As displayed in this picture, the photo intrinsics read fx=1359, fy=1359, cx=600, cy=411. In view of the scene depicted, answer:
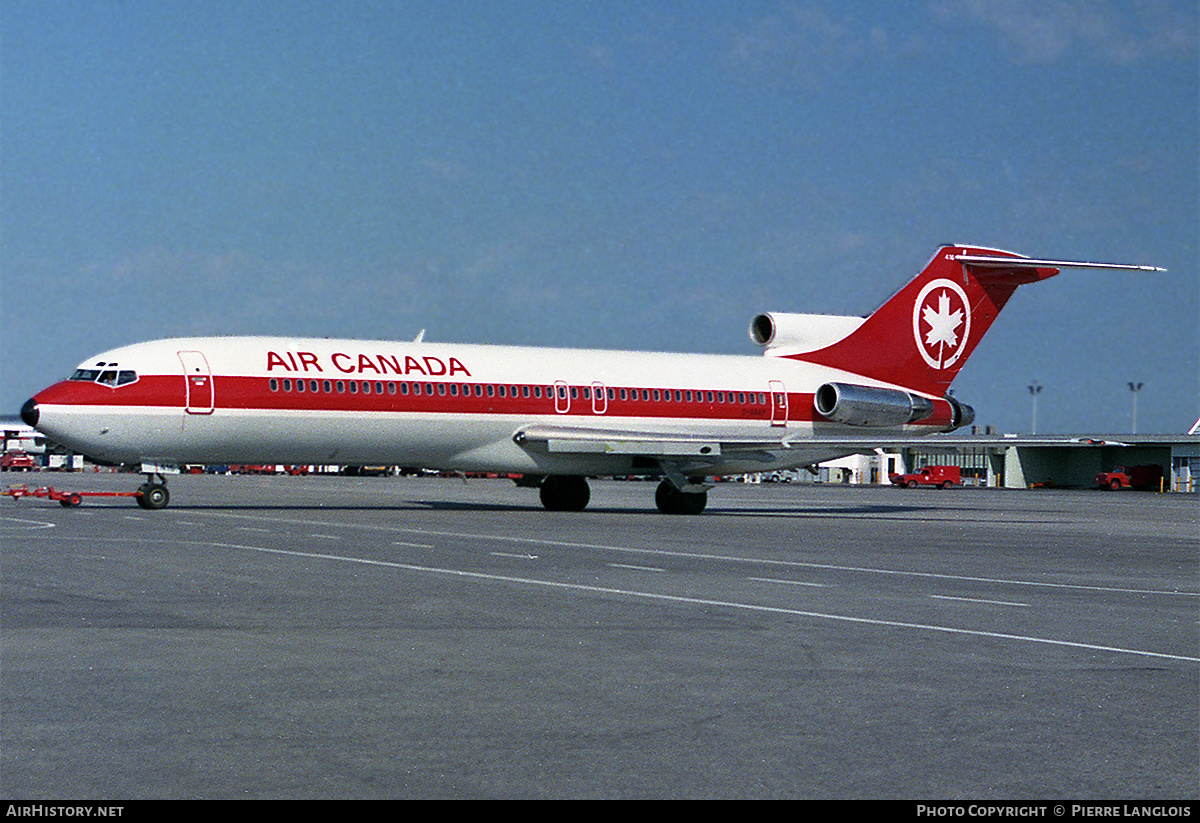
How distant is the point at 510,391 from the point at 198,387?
26.1 feet

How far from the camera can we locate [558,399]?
36.2m

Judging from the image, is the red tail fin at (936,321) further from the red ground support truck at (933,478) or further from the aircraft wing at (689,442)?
the red ground support truck at (933,478)

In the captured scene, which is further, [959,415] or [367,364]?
[959,415]

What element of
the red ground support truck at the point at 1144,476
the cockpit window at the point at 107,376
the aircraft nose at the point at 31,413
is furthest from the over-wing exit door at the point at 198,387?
the red ground support truck at the point at 1144,476

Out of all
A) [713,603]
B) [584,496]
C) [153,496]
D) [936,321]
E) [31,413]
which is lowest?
[713,603]

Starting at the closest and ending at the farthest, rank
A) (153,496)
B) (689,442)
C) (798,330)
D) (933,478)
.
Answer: (153,496), (689,442), (798,330), (933,478)

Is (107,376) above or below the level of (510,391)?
above

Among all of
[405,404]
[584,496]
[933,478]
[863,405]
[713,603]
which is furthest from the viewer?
[933,478]

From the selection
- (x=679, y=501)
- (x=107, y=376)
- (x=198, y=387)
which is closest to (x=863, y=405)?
(x=679, y=501)

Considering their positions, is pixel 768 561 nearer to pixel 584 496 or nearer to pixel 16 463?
pixel 584 496

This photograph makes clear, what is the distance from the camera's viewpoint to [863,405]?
39.8 metres

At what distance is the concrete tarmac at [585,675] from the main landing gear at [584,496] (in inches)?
642

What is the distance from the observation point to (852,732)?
7.62m
